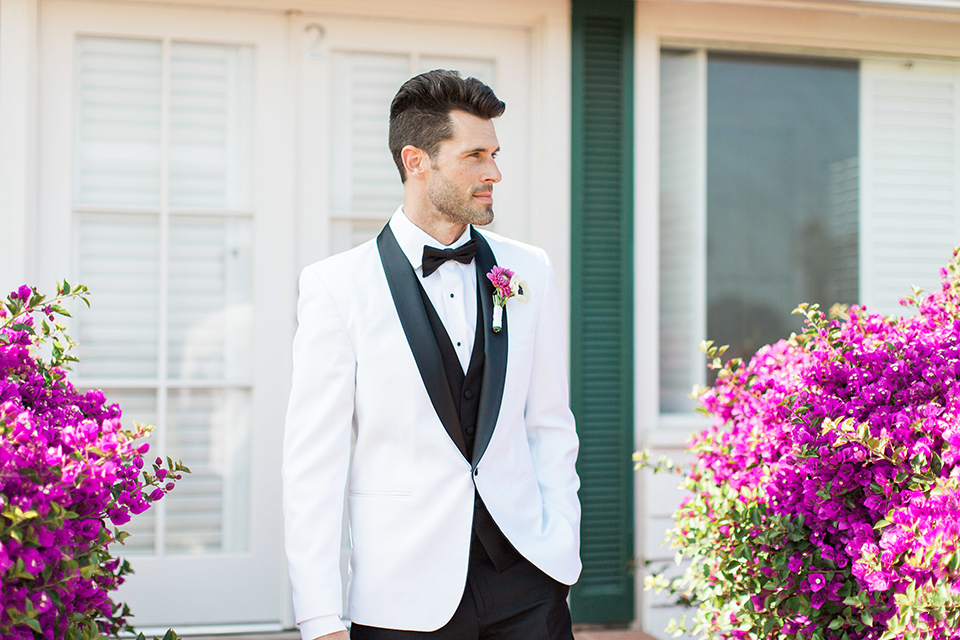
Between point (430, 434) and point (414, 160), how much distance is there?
0.63 meters

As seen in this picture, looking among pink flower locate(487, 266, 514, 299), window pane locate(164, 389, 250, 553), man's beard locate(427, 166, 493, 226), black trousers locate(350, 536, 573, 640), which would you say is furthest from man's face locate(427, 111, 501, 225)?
window pane locate(164, 389, 250, 553)

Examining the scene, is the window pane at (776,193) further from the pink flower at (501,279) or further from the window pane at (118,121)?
the window pane at (118,121)

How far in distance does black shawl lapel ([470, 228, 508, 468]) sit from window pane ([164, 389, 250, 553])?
172 centimetres

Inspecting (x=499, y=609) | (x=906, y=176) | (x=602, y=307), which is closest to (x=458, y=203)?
(x=499, y=609)

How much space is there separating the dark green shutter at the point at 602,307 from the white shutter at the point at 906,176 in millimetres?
1184

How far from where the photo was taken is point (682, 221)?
3.71m

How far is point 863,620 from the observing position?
202 cm

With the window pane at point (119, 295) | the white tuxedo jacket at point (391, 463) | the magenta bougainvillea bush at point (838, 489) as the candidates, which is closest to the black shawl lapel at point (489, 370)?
the white tuxedo jacket at point (391, 463)

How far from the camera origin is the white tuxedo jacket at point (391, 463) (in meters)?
1.76

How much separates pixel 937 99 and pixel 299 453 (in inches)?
137

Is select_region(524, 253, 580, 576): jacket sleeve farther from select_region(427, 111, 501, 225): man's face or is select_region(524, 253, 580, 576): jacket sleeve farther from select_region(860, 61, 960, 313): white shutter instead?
select_region(860, 61, 960, 313): white shutter

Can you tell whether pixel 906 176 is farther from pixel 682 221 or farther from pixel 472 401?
pixel 472 401

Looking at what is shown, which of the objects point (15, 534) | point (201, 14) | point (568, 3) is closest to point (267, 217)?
point (201, 14)

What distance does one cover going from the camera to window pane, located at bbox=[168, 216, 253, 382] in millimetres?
3357
